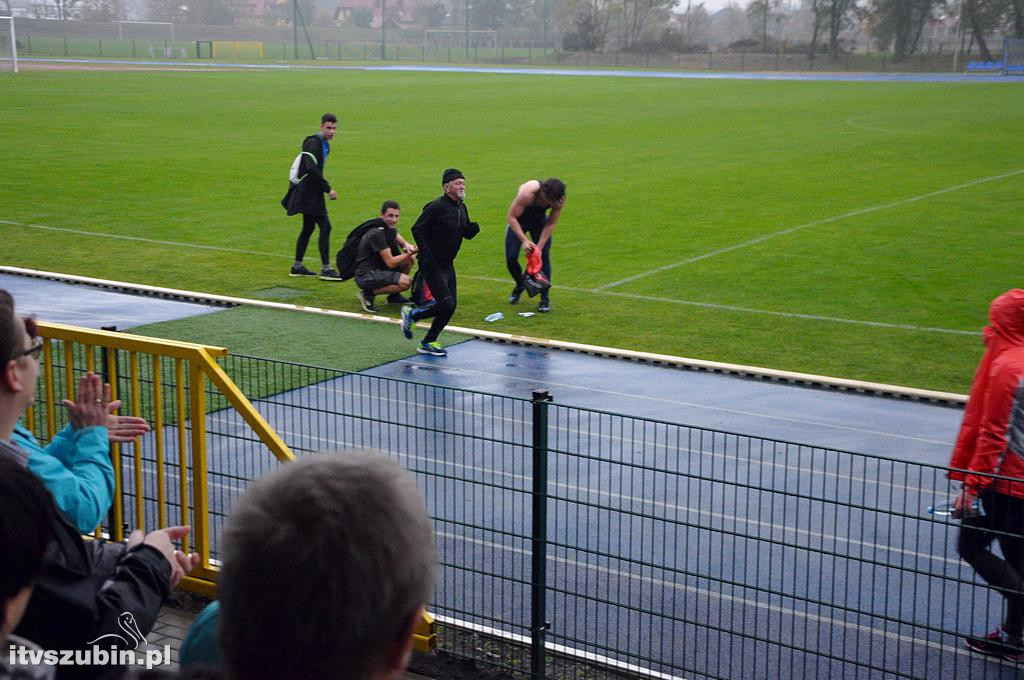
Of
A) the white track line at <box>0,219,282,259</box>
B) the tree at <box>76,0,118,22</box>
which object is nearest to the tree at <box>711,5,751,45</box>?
the tree at <box>76,0,118,22</box>

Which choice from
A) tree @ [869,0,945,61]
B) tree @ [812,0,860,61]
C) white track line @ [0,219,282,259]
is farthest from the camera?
tree @ [812,0,860,61]

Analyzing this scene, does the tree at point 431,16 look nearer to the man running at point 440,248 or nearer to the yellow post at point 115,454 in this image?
the man running at point 440,248

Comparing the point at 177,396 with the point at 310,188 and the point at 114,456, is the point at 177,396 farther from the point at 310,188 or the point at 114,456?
the point at 310,188

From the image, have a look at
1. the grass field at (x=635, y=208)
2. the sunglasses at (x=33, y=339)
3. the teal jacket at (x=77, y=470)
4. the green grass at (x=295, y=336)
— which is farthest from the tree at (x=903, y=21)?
the sunglasses at (x=33, y=339)

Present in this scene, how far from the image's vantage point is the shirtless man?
13.4 metres

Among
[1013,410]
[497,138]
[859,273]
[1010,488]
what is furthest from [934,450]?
[497,138]

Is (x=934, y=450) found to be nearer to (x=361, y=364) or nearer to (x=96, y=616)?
(x=361, y=364)

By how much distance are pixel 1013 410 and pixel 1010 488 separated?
683 millimetres

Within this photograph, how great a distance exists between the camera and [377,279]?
1341 cm

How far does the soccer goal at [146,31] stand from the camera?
385 feet

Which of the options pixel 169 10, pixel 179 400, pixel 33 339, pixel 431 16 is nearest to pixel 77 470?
pixel 33 339

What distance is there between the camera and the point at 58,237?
18.1 m

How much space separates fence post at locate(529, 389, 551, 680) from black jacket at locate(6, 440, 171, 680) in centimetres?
230

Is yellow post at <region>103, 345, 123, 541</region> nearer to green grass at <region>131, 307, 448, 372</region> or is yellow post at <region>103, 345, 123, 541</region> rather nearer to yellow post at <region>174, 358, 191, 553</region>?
yellow post at <region>174, 358, 191, 553</region>
